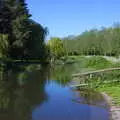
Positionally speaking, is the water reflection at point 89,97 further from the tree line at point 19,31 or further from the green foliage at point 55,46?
the green foliage at point 55,46

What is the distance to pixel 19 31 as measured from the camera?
198 feet

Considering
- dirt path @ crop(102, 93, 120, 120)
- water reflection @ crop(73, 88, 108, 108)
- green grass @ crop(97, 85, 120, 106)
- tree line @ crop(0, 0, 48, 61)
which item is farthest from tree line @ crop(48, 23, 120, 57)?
dirt path @ crop(102, 93, 120, 120)

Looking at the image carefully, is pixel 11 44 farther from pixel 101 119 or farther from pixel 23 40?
pixel 101 119

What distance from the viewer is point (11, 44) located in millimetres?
59969

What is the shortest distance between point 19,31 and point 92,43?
3771 cm

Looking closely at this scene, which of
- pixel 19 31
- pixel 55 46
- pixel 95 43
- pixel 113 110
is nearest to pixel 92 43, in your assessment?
pixel 95 43

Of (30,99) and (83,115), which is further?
(30,99)

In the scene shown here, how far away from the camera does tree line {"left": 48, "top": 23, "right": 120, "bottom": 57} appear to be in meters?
71.9

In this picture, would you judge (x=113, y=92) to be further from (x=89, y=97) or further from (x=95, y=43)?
(x=95, y=43)

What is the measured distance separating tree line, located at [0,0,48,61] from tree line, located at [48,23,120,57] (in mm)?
14145

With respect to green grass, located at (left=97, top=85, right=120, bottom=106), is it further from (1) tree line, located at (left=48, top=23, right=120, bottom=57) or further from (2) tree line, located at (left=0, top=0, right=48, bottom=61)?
(1) tree line, located at (left=48, top=23, right=120, bottom=57)

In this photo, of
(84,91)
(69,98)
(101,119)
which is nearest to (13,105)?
(69,98)

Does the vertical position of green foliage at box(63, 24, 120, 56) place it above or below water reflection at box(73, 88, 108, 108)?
above

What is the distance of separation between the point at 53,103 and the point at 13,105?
221 cm
